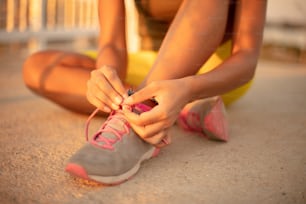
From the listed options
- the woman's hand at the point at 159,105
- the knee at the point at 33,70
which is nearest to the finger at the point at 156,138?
the woman's hand at the point at 159,105

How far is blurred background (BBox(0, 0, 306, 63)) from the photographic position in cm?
198

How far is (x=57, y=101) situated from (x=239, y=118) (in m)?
0.57

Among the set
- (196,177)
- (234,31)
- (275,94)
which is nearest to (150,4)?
(234,31)

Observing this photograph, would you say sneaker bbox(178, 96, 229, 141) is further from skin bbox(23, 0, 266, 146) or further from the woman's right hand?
the woman's right hand

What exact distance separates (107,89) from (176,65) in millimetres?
157

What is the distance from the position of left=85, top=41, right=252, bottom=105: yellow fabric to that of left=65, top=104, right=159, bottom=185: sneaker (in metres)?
0.41

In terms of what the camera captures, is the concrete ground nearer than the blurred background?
Yes

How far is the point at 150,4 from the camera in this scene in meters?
1.02

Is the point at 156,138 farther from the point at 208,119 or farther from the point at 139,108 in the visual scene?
the point at 208,119

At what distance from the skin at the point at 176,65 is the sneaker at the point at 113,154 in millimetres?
27

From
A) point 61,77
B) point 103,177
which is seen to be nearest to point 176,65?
point 103,177

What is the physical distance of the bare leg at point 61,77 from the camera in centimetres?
97

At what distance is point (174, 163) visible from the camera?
0.71 m

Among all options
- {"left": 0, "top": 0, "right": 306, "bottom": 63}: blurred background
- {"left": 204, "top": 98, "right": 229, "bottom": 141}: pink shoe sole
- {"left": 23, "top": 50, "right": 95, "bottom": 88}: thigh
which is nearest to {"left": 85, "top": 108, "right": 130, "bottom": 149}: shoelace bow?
{"left": 204, "top": 98, "right": 229, "bottom": 141}: pink shoe sole
